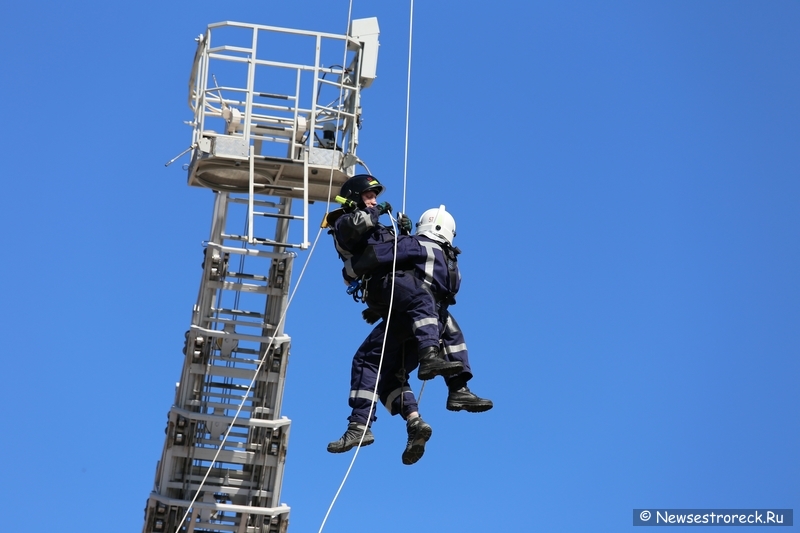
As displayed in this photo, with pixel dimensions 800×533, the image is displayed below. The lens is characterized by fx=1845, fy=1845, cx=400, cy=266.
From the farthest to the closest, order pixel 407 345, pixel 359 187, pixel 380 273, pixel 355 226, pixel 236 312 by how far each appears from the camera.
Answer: pixel 236 312, pixel 407 345, pixel 359 187, pixel 380 273, pixel 355 226

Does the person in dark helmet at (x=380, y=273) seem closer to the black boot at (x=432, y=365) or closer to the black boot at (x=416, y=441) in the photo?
the black boot at (x=432, y=365)

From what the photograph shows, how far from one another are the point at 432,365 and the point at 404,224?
5.30ft

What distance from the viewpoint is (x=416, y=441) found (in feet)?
62.8

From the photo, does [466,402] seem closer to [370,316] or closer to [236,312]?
[370,316]

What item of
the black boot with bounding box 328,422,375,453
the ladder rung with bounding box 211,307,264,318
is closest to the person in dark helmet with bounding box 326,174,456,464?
the black boot with bounding box 328,422,375,453

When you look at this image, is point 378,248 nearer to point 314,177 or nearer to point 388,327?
point 388,327

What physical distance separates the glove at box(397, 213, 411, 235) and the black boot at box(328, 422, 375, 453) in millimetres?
2115

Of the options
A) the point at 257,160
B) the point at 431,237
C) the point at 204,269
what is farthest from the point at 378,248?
the point at 204,269

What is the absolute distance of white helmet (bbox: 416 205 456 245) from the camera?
20000 mm

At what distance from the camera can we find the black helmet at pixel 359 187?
65.0ft

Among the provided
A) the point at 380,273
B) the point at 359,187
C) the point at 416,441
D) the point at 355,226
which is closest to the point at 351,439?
the point at 416,441

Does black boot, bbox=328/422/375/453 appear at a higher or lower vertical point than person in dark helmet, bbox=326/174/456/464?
lower

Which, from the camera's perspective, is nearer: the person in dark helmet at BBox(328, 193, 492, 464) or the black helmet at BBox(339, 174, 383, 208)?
the person in dark helmet at BBox(328, 193, 492, 464)

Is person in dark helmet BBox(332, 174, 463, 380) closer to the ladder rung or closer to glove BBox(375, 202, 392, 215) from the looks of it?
glove BBox(375, 202, 392, 215)
